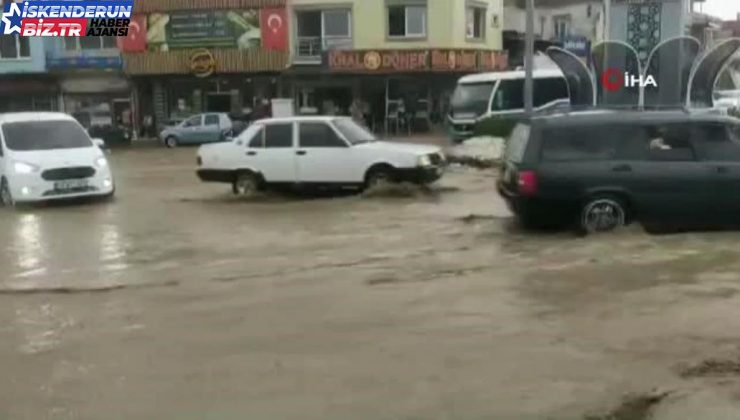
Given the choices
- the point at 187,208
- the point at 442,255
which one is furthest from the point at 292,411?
the point at 187,208

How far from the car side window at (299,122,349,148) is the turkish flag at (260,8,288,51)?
81.0ft

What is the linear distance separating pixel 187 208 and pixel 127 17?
27.5 m

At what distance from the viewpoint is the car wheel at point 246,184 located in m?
17.5

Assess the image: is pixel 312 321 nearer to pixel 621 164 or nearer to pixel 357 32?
pixel 621 164

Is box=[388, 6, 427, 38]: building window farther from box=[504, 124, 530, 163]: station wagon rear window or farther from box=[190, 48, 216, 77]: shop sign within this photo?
box=[504, 124, 530, 163]: station wagon rear window

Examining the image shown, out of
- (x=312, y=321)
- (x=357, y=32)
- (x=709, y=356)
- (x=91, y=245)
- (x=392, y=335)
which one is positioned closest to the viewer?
(x=709, y=356)

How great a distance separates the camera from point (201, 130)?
3972cm

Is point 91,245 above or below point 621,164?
below

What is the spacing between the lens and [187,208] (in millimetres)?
17078

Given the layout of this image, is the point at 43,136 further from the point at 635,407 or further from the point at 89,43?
the point at 89,43

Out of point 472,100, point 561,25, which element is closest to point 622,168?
point 472,100

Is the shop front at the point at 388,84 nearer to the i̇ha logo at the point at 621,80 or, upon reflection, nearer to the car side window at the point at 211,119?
the car side window at the point at 211,119

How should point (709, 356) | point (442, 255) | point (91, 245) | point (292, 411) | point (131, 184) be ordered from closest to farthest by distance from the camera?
point (292, 411) → point (709, 356) → point (442, 255) → point (91, 245) → point (131, 184)

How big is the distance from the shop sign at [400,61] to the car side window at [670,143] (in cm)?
2834
